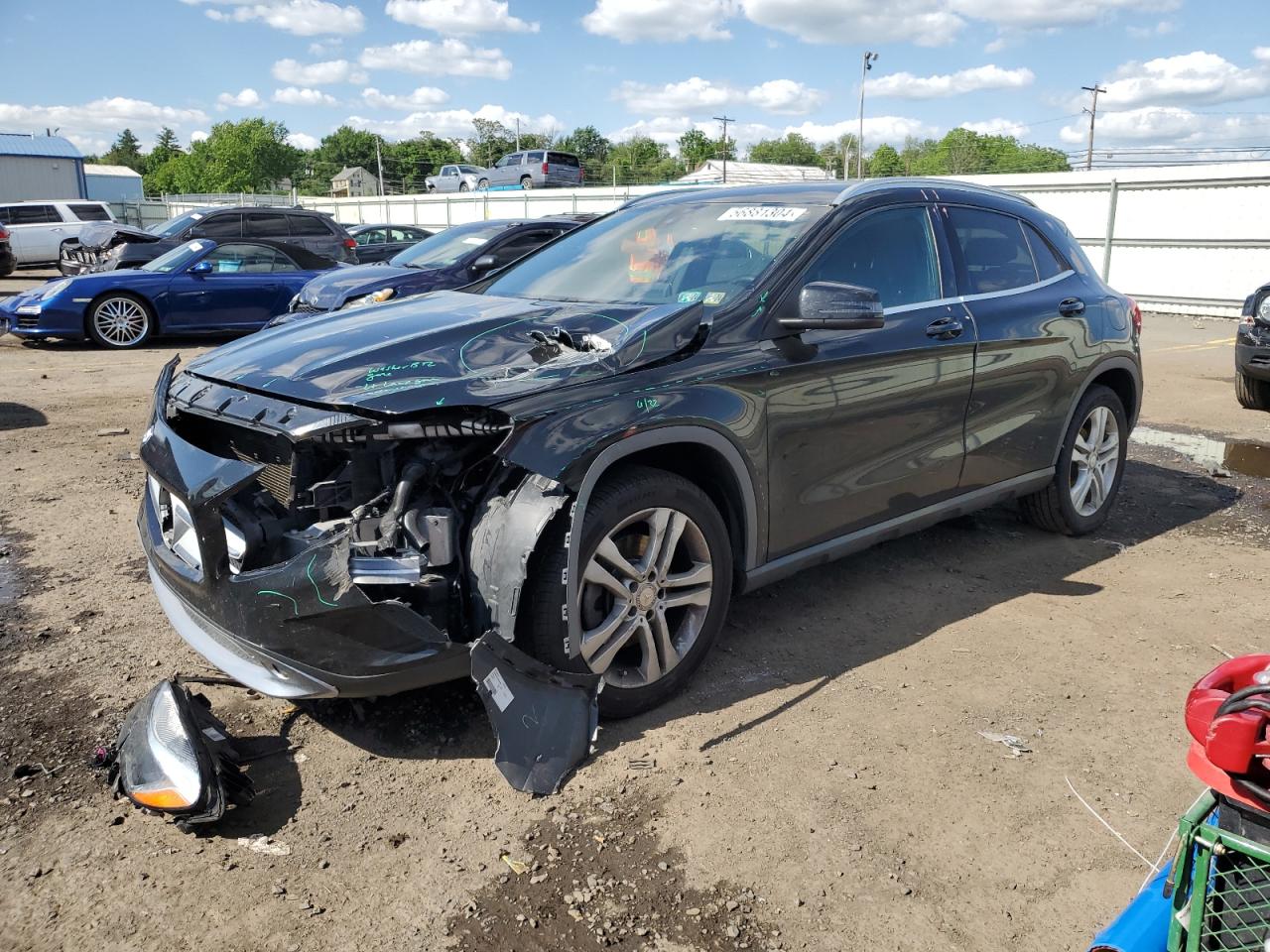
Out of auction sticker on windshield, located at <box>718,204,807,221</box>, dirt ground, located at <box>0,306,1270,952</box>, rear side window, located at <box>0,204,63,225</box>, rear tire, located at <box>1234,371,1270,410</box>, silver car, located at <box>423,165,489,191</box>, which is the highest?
silver car, located at <box>423,165,489,191</box>

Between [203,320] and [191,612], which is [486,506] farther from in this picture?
[203,320]

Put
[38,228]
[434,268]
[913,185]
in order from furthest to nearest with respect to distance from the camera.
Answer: [38,228]
[434,268]
[913,185]

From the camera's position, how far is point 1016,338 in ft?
15.4

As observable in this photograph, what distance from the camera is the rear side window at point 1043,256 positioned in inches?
199

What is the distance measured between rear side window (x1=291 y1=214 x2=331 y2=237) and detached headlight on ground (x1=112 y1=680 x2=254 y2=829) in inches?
503

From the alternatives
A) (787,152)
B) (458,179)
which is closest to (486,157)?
(787,152)

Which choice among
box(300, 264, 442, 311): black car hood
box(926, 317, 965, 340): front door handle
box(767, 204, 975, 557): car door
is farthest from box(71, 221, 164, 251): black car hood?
box(926, 317, 965, 340): front door handle

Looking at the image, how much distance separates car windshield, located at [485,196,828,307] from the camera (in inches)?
154

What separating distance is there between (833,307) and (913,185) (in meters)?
1.32

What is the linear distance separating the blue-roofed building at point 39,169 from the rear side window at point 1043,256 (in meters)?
49.8

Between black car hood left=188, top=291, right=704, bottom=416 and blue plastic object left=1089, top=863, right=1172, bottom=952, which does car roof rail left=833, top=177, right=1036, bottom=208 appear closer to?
black car hood left=188, top=291, right=704, bottom=416

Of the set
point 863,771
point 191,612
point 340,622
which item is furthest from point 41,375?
point 863,771

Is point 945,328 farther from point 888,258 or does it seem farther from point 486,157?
point 486,157

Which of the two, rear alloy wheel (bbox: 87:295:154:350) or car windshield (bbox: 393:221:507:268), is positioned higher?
Answer: car windshield (bbox: 393:221:507:268)
